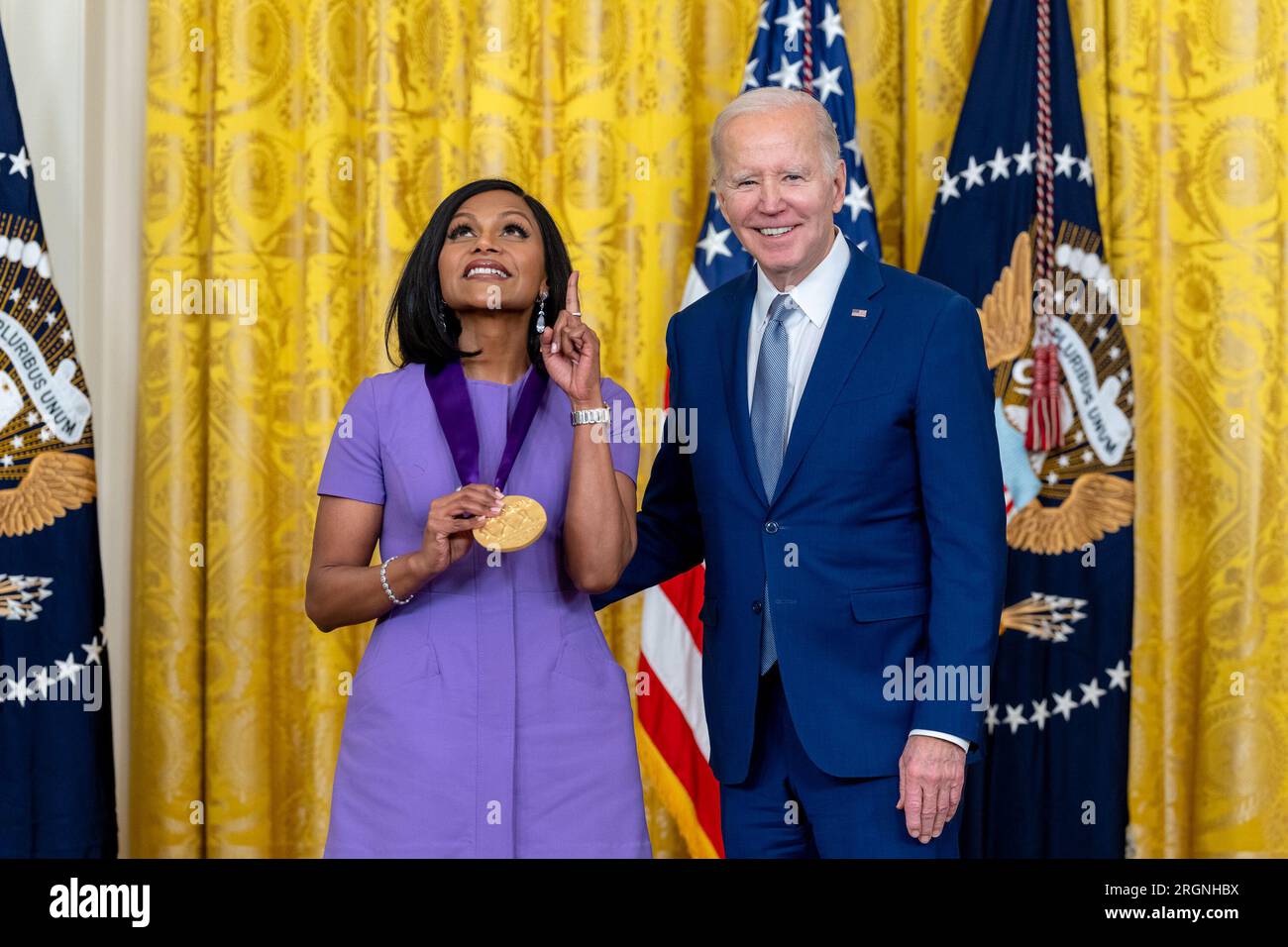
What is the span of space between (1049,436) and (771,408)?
1.42 m

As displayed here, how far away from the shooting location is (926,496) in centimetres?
196

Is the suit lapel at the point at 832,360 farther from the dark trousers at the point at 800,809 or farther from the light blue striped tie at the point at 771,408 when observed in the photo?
the dark trousers at the point at 800,809

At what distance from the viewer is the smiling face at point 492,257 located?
2.04 m

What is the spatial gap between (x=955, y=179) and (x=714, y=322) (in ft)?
4.77

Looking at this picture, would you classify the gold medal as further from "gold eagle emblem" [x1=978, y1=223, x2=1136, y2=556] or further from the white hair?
"gold eagle emblem" [x1=978, y1=223, x2=1136, y2=556]

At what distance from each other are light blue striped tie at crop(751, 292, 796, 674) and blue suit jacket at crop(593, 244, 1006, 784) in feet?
0.07

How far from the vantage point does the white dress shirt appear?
2.06 m

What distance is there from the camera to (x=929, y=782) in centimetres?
190

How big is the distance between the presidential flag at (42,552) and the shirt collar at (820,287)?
6.13 feet

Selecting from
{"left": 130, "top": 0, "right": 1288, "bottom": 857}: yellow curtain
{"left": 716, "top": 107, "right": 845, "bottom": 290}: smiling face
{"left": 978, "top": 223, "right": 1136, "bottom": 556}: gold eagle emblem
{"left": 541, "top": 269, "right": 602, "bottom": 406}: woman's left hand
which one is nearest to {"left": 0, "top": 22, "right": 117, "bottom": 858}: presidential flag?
{"left": 130, "top": 0, "right": 1288, "bottom": 857}: yellow curtain

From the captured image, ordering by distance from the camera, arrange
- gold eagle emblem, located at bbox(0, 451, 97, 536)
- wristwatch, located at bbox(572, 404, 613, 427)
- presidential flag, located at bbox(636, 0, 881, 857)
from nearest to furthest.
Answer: wristwatch, located at bbox(572, 404, 613, 427) → gold eagle emblem, located at bbox(0, 451, 97, 536) → presidential flag, located at bbox(636, 0, 881, 857)

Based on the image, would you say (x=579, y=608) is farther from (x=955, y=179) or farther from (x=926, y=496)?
(x=955, y=179)

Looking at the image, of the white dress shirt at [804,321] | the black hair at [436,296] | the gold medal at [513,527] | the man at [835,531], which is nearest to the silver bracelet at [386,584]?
the gold medal at [513,527]

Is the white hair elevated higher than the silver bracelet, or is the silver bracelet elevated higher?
the white hair
